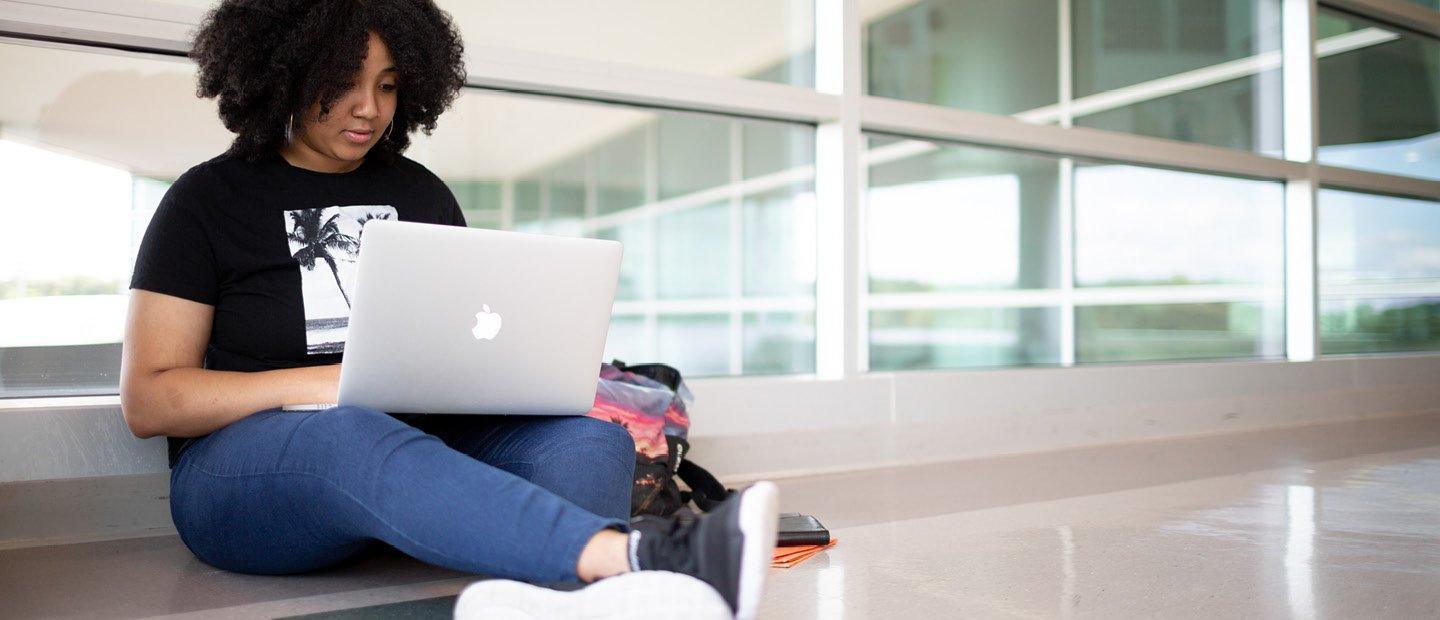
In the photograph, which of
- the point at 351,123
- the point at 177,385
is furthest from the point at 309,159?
the point at 177,385

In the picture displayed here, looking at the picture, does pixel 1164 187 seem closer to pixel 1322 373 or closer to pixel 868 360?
pixel 1322 373

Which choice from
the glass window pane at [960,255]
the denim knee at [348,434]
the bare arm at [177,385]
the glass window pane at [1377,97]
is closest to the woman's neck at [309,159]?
the bare arm at [177,385]

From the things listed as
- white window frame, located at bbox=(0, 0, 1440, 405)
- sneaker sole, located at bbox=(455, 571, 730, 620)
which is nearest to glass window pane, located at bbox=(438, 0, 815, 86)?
white window frame, located at bbox=(0, 0, 1440, 405)

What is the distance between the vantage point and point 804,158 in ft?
10.5

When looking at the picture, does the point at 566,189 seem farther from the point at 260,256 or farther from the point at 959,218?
the point at 959,218

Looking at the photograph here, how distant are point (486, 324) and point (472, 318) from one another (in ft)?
0.07

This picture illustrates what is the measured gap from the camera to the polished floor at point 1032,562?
1551 mm

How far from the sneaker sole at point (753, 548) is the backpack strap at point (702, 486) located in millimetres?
1158

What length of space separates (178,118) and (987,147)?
8.22 feet

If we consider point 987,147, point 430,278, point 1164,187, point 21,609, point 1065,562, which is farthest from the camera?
point 1164,187

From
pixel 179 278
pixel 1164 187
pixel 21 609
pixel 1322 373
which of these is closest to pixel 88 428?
pixel 21 609

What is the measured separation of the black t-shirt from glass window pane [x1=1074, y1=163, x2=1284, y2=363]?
290 centimetres

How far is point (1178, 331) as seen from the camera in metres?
4.20

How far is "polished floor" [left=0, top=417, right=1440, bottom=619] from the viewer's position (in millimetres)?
1551
